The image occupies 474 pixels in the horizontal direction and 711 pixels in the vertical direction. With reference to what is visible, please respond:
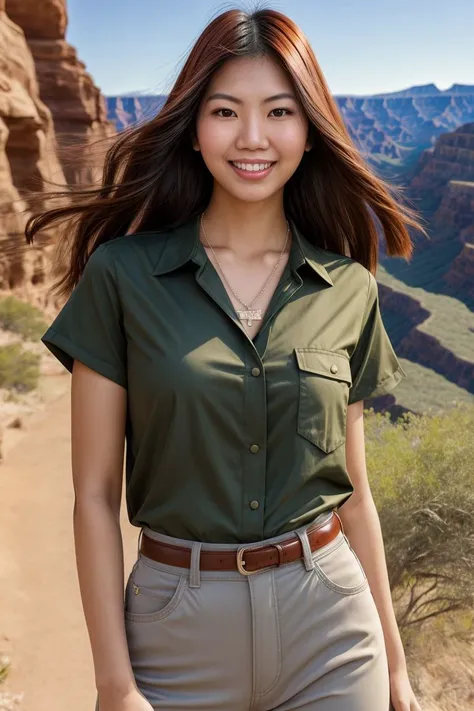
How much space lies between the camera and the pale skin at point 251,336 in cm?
159

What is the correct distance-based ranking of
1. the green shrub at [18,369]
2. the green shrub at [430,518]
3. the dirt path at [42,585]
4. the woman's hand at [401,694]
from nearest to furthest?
the woman's hand at [401,694]
the green shrub at [430,518]
the dirt path at [42,585]
the green shrub at [18,369]

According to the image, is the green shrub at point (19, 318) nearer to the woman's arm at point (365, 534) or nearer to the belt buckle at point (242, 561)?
the woman's arm at point (365, 534)

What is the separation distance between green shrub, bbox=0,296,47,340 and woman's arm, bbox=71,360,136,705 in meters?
19.8

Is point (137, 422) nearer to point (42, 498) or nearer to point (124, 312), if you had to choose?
point (124, 312)

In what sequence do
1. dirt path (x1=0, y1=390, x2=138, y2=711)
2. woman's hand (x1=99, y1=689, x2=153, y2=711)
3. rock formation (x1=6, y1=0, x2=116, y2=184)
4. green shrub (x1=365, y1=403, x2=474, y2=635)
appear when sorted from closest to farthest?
woman's hand (x1=99, y1=689, x2=153, y2=711), green shrub (x1=365, y1=403, x2=474, y2=635), dirt path (x1=0, y1=390, x2=138, y2=711), rock formation (x1=6, y1=0, x2=116, y2=184)

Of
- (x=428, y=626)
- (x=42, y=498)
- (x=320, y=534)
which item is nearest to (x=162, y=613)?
(x=320, y=534)

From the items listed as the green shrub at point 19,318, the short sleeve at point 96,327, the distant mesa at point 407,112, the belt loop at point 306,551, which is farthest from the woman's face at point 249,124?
the distant mesa at point 407,112

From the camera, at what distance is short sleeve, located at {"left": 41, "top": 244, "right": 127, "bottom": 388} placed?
5.26 feet

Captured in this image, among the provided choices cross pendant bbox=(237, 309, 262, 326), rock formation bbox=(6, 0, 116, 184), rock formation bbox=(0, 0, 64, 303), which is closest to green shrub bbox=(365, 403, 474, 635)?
cross pendant bbox=(237, 309, 262, 326)

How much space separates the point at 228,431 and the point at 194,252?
409mm

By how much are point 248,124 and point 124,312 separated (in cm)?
50

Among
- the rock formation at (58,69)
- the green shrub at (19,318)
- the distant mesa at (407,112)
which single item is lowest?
the distant mesa at (407,112)

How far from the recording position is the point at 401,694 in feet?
6.02

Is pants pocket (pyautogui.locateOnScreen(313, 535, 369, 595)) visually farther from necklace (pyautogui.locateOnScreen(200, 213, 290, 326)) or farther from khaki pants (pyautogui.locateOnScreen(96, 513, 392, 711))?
necklace (pyautogui.locateOnScreen(200, 213, 290, 326))
